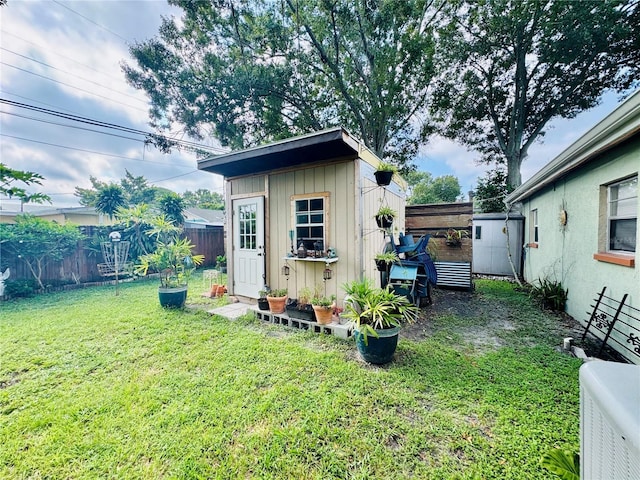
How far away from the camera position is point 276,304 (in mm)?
4098

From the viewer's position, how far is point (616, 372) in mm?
777

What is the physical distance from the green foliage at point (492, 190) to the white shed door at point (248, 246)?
10.6 meters

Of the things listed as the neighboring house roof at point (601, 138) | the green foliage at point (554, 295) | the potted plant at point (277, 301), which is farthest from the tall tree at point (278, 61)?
the potted plant at point (277, 301)

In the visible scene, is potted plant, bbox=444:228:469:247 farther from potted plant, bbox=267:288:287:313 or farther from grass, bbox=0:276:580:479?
potted plant, bbox=267:288:287:313

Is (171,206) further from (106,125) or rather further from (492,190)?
(492,190)

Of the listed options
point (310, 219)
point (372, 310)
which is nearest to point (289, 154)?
point (310, 219)

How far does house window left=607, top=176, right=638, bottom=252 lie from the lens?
9.58ft

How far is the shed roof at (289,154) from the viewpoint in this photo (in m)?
3.39

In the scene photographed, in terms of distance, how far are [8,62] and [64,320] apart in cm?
634

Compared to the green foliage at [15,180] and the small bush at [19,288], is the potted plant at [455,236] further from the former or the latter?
the small bush at [19,288]

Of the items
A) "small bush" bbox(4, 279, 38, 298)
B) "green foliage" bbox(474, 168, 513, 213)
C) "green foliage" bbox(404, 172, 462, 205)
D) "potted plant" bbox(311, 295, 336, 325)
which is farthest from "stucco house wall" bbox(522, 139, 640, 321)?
"green foliage" bbox(404, 172, 462, 205)

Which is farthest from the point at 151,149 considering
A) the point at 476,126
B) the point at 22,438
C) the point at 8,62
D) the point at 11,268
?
the point at 476,126

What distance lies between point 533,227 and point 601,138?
4506 millimetres

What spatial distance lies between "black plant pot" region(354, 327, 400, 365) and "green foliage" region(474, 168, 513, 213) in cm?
1083
